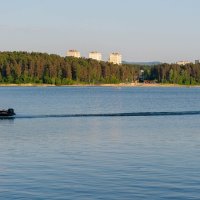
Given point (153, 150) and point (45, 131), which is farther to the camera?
point (45, 131)

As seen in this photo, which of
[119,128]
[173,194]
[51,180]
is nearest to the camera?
[173,194]

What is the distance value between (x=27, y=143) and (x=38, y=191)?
50.5 ft

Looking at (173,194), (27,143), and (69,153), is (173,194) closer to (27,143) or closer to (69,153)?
(69,153)

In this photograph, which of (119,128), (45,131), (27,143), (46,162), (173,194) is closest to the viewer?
(173,194)

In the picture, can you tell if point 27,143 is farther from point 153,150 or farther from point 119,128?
point 119,128

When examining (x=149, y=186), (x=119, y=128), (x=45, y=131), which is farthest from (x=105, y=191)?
(x=119, y=128)

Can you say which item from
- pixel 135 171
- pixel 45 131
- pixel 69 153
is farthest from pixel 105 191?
pixel 45 131

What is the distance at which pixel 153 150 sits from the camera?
109ft

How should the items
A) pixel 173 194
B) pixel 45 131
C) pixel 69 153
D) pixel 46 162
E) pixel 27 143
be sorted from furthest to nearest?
pixel 45 131 → pixel 27 143 → pixel 69 153 → pixel 46 162 → pixel 173 194

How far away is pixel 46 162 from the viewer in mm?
28281

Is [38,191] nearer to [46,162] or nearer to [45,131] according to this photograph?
[46,162]

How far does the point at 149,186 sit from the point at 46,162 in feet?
23.6

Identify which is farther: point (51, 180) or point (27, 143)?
point (27, 143)

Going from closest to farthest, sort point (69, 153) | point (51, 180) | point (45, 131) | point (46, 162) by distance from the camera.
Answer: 1. point (51, 180)
2. point (46, 162)
3. point (69, 153)
4. point (45, 131)
